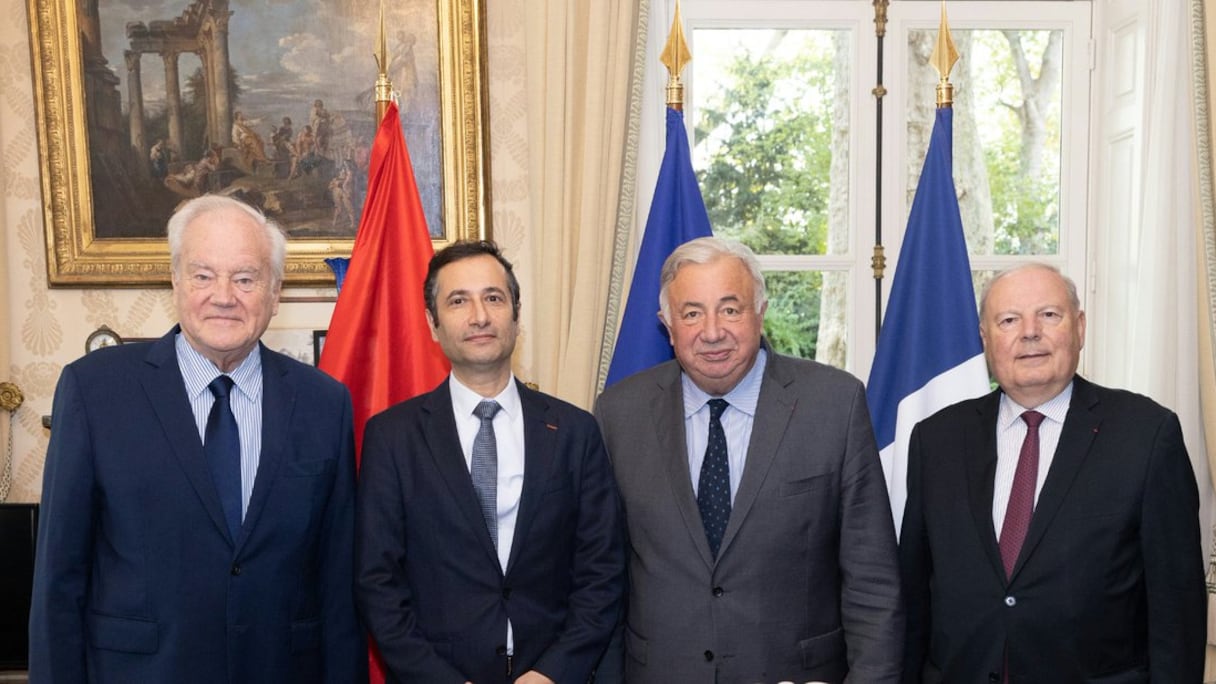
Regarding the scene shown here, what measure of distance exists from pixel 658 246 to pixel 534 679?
5.37ft

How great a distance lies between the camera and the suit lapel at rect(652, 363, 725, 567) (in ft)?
7.36

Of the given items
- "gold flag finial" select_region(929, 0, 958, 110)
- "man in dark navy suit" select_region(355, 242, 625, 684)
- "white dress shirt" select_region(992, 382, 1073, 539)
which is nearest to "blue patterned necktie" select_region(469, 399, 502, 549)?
"man in dark navy suit" select_region(355, 242, 625, 684)

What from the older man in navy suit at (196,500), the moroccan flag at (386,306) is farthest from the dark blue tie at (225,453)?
the moroccan flag at (386,306)

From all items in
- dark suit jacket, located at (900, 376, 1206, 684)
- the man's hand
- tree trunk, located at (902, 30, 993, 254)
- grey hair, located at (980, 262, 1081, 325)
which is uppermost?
tree trunk, located at (902, 30, 993, 254)

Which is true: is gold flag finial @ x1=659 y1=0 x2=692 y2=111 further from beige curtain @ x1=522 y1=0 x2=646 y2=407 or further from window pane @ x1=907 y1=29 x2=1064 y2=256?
window pane @ x1=907 y1=29 x2=1064 y2=256

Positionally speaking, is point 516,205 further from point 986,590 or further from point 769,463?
point 986,590

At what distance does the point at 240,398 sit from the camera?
219 centimetres

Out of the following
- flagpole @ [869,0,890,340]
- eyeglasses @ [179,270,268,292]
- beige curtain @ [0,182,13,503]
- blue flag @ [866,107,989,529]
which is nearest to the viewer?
eyeglasses @ [179,270,268,292]

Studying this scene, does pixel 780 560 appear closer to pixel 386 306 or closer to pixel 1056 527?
pixel 1056 527

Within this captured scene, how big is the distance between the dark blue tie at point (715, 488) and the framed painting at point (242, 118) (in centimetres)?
179

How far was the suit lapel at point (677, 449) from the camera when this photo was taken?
7.36 feet

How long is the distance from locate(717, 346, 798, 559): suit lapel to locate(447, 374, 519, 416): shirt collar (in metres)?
0.57

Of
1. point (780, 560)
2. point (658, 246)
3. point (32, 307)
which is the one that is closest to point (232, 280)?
point (780, 560)

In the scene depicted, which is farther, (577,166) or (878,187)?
(878,187)
